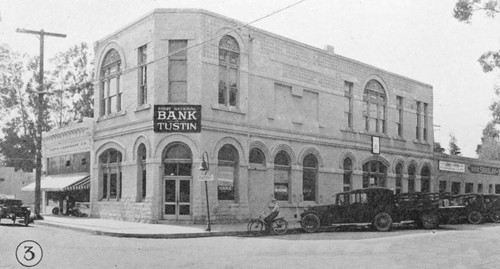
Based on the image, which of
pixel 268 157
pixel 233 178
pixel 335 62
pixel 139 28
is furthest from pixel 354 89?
pixel 139 28

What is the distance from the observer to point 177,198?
22047 mm

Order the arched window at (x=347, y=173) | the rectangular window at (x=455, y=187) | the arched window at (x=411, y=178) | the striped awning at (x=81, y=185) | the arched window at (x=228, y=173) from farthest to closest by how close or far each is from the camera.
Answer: the rectangular window at (x=455, y=187) < the arched window at (x=411, y=178) < the arched window at (x=347, y=173) < the striped awning at (x=81, y=185) < the arched window at (x=228, y=173)

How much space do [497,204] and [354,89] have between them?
9.81 metres

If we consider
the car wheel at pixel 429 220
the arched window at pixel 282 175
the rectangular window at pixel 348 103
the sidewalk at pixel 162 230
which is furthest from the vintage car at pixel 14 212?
the rectangular window at pixel 348 103

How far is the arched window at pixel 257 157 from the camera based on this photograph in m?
24.4

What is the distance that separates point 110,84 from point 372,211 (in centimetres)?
1434

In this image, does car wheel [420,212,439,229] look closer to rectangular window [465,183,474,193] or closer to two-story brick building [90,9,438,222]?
two-story brick building [90,9,438,222]

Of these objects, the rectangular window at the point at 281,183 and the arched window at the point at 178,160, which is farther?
the rectangular window at the point at 281,183

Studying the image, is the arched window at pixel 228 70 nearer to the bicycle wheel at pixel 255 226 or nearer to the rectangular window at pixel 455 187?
the bicycle wheel at pixel 255 226

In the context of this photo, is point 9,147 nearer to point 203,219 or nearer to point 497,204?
point 203,219

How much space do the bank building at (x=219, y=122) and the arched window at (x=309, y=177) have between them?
5 centimetres

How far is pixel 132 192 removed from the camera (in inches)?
922

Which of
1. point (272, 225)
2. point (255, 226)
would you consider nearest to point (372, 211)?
point (272, 225)

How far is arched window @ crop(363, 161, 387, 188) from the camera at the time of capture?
30.8 m
